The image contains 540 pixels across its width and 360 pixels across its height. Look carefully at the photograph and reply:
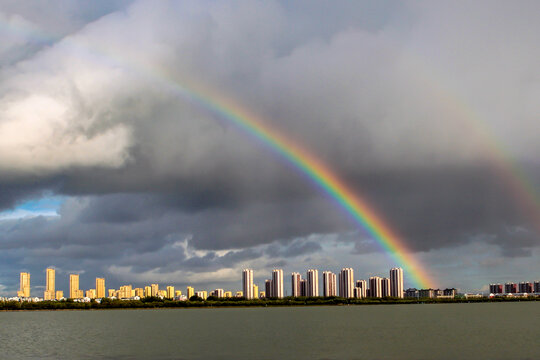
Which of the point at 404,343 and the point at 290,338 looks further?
the point at 290,338

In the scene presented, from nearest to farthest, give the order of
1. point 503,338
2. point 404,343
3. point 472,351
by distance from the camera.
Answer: point 472,351 < point 404,343 < point 503,338

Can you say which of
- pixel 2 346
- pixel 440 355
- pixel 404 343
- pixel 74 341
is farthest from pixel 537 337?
pixel 2 346

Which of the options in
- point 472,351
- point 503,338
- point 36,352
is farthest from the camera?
point 503,338

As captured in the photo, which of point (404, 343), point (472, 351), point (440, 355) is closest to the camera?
point (440, 355)

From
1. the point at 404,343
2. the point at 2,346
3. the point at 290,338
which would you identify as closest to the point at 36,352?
the point at 2,346

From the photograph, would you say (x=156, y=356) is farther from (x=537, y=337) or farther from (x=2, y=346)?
(x=537, y=337)

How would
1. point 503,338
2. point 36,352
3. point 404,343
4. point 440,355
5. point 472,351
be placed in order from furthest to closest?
point 503,338 < point 404,343 < point 36,352 < point 472,351 < point 440,355

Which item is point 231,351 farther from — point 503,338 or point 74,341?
point 503,338

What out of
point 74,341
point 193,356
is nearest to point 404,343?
point 193,356

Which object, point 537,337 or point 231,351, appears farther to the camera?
point 537,337
